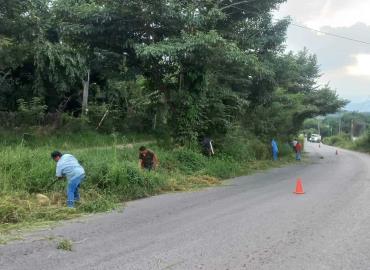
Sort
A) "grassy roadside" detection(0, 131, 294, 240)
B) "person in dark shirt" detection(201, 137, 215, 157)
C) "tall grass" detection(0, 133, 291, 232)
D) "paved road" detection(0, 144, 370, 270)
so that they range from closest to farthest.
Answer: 1. "paved road" detection(0, 144, 370, 270)
2. "grassy roadside" detection(0, 131, 294, 240)
3. "tall grass" detection(0, 133, 291, 232)
4. "person in dark shirt" detection(201, 137, 215, 157)

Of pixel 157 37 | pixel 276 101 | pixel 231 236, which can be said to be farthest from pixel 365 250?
pixel 276 101

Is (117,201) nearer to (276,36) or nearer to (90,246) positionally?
(90,246)

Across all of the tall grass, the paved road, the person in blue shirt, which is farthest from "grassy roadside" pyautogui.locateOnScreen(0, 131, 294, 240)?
the paved road

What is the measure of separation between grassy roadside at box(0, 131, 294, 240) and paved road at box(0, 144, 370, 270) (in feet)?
2.36

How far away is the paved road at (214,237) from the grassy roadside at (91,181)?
28.3 inches

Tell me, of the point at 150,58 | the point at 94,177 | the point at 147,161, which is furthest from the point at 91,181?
the point at 150,58

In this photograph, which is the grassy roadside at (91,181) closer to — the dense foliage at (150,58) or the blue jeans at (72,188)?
the blue jeans at (72,188)

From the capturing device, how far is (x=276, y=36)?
87.4ft

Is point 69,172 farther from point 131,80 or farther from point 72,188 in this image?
point 131,80

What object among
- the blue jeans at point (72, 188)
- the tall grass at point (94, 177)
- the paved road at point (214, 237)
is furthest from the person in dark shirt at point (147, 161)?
the blue jeans at point (72, 188)

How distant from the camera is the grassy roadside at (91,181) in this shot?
34.3ft

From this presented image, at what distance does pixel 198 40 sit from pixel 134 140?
849 cm

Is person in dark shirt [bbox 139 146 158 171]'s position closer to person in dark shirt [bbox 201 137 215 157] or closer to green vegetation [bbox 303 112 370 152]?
person in dark shirt [bbox 201 137 215 157]

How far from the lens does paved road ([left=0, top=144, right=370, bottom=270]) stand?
6.96 meters
